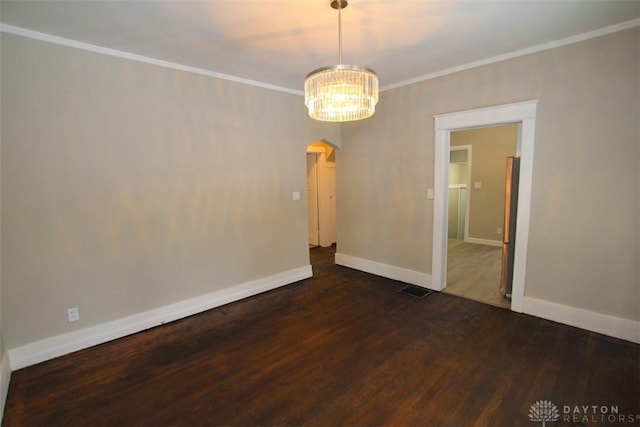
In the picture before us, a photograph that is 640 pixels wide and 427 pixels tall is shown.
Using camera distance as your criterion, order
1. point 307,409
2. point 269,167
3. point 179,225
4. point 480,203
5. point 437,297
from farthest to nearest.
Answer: point 480,203 < point 269,167 < point 437,297 < point 179,225 < point 307,409

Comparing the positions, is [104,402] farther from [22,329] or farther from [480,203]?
[480,203]

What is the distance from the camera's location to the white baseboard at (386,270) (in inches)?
155

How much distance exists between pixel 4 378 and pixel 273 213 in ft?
8.88

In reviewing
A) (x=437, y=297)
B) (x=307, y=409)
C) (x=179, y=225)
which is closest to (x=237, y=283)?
(x=179, y=225)

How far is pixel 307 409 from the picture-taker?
1909 mm

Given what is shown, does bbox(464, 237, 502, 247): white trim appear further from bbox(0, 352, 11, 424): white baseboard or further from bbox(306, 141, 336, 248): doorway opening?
bbox(0, 352, 11, 424): white baseboard

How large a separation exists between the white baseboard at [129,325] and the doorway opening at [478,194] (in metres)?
3.27

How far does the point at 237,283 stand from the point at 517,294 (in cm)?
315

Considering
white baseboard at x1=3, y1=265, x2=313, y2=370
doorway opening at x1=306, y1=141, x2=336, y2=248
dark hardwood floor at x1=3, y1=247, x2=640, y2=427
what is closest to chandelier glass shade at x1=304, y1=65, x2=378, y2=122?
dark hardwood floor at x1=3, y1=247, x2=640, y2=427

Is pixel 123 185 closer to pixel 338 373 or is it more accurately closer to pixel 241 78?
pixel 241 78

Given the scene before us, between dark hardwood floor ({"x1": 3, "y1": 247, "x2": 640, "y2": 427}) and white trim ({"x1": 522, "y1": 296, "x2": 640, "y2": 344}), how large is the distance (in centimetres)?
8

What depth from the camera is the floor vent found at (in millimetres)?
3648

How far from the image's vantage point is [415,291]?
148 inches

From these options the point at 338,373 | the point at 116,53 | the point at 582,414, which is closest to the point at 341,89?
the point at 338,373
